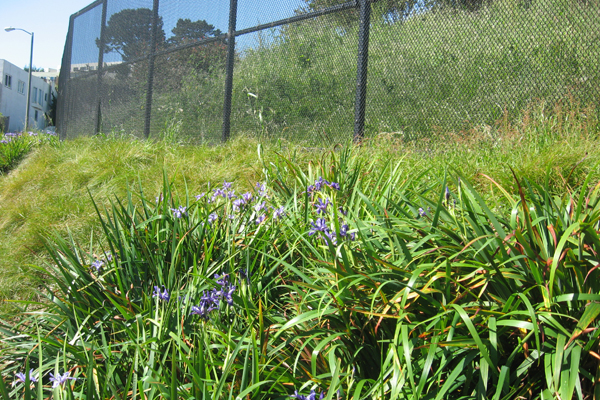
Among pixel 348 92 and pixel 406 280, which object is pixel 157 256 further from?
pixel 348 92

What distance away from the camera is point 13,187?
5.77 meters

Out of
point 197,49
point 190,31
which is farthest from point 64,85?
point 197,49

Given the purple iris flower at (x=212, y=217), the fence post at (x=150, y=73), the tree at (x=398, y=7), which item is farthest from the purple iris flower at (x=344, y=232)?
the fence post at (x=150, y=73)

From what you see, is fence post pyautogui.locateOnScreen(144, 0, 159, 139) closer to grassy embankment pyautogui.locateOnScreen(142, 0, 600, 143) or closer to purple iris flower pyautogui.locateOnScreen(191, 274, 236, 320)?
grassy embankment pyautogui.locateOnScreen(142, 0, 600, 143)

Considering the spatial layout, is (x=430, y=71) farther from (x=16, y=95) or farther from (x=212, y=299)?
(x=16, y=95)

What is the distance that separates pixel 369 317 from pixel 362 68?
3.67 metres

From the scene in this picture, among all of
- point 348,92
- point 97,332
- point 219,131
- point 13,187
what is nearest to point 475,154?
point 348,92

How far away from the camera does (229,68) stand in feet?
20.4

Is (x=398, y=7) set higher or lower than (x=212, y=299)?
higher

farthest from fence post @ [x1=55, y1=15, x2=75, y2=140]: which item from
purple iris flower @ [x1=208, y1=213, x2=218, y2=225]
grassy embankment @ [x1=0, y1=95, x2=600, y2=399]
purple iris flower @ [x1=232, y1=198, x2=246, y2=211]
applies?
purple iris flower @ [x1=208, y1=213, x2=218, y2=225]

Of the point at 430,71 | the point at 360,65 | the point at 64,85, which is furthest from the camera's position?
the point at 64,85

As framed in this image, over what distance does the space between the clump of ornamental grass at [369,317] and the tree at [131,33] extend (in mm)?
6962

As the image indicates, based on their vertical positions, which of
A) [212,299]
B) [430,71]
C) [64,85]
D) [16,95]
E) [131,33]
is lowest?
[212,299]

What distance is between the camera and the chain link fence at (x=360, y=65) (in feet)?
13.2
